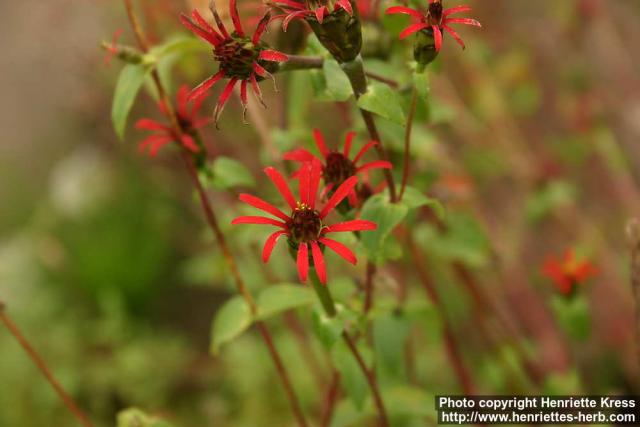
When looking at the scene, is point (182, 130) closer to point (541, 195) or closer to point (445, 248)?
point (445, 248)

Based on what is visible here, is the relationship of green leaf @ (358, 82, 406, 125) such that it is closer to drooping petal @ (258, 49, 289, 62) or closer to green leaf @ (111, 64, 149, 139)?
drooping petal @ (258, 49, 289, 62)

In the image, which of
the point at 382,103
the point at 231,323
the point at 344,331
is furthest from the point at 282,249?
the point at 382,103

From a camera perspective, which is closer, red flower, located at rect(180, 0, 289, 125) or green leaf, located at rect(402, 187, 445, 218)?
red flower, located at rect(180, 0, 289, 125)

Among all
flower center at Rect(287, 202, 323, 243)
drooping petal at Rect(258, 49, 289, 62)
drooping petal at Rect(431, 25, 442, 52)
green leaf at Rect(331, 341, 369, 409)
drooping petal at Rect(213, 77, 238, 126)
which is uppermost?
drooping petal at Rect(431, 25, 442, 52)

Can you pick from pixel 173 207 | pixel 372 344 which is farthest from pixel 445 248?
pixel 173 207

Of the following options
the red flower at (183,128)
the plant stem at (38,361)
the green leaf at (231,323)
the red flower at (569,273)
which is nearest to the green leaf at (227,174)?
the red flower at (183,128)

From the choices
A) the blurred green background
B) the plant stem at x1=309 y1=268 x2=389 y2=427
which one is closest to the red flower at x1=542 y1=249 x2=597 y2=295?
the blurred green background
